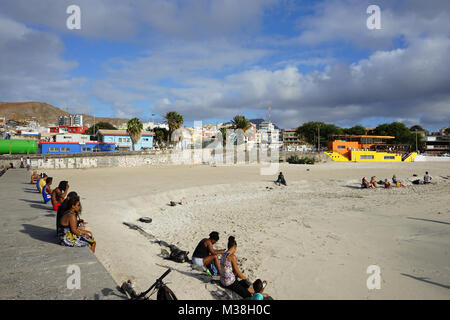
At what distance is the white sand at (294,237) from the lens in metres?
6.01

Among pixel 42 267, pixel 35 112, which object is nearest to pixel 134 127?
pixel 42 267

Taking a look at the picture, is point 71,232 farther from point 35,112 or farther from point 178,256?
point 35,112

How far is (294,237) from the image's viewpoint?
385 inches

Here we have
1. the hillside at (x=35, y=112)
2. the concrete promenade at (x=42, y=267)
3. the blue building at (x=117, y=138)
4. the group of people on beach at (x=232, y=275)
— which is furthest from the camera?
the hillside at (x=35, y=112)

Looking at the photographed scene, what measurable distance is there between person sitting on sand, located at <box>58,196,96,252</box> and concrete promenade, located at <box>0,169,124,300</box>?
0.17 m

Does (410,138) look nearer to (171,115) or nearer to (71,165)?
(171,115)

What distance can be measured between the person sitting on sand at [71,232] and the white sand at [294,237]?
637mm

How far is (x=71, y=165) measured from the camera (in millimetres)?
32312

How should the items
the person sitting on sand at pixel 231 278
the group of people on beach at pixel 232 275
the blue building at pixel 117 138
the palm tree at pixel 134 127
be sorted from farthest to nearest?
the blue building at pixel 117 138 < the palm tree at pixel 134 127 < the person sitting on sand at pixel 231 278 < the group of people on beach at pixel 232 275

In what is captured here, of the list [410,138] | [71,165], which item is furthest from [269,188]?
[410,138]

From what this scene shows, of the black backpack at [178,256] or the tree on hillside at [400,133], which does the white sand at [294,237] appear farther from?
the tree on hillside at [400,133]

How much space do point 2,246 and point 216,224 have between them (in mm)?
7606

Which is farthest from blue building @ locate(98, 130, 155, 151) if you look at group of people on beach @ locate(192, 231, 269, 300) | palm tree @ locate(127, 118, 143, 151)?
group of people on beach @ locate(192, 231, 269, 300)

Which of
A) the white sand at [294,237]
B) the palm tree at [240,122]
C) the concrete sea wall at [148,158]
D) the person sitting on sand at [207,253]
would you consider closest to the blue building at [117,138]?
the concrete sea wall at [148,158]
